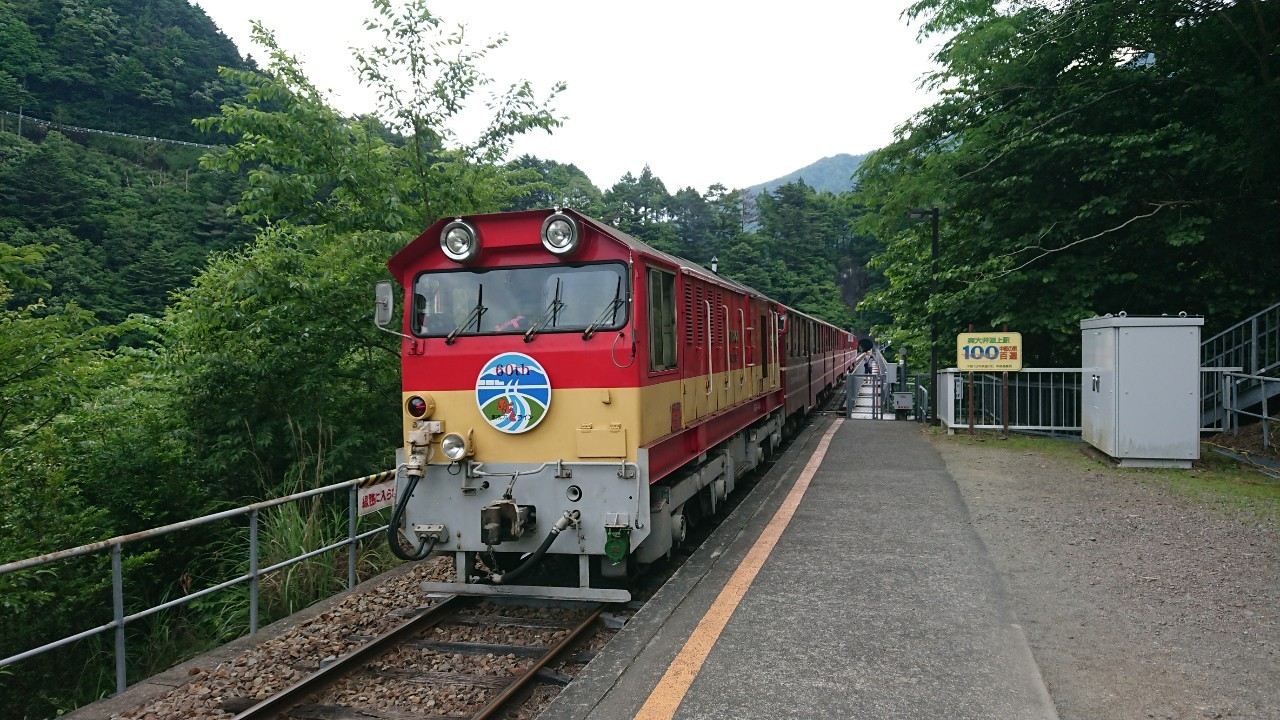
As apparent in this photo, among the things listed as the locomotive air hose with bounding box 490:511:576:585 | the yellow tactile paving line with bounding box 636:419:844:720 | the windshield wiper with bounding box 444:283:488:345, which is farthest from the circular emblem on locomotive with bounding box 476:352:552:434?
Answer: the yellow tactile paving line with bounding box 636:419:844:720

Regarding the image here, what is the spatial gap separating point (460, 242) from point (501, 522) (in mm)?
2134

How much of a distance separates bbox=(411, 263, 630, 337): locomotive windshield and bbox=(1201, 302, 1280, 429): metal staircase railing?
11913 mm

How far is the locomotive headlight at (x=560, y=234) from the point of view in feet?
17.9

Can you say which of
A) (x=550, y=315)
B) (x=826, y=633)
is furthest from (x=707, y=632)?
(x=550, y=315)

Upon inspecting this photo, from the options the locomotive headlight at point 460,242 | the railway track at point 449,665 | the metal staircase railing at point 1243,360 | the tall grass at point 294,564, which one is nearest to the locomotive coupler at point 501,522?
the railway track at point 449,665

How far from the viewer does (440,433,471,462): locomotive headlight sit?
5.48m

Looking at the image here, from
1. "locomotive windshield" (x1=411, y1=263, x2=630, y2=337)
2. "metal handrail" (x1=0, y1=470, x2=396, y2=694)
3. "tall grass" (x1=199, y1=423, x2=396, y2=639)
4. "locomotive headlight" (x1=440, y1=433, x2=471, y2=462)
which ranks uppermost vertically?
"locomotive windshield" (x1=411, y1=263, x2=630, y2=337)

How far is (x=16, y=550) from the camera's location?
6.74 m

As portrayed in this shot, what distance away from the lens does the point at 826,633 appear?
458cm

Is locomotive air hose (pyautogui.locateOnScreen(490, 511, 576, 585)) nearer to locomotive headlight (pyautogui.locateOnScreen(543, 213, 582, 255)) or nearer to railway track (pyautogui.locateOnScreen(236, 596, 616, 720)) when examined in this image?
railway track (pyautogui.locateOnScreen(236, 596, 616, 720))

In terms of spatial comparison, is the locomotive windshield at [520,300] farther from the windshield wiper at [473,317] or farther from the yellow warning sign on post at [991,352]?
the yellow warning sign on post at [991,352]

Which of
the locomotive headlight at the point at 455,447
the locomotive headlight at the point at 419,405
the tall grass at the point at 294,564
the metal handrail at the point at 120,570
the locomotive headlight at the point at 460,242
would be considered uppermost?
the locomotive headlight at the point at 460,242

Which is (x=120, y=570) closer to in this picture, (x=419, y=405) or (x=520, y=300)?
(x=419, y=405)

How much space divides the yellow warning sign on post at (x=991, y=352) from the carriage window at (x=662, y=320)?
32.1 feet
